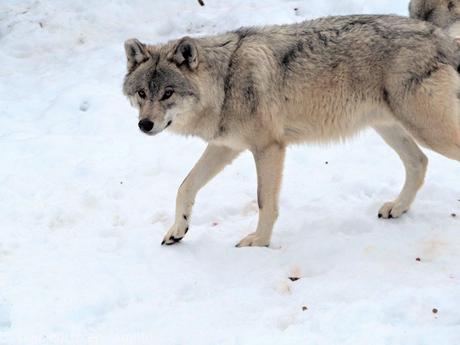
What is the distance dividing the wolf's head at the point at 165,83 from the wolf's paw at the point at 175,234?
0.84 metres

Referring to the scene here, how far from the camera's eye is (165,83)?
15.6 ft

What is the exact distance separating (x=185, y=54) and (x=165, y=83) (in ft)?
1.00

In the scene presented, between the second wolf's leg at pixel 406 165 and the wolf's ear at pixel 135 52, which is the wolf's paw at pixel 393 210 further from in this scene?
the wolf's ear at pixel 135 52

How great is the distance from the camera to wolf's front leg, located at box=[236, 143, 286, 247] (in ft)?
16.3

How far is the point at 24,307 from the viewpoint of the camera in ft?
→ 13.1

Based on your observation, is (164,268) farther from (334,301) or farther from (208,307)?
(334,301)

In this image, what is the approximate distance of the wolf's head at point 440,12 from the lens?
22.1 ft

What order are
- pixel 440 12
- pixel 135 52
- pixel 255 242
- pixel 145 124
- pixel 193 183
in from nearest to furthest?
pixel 145 124
pixel 135 52
pixel 255 242
pixel 193 183
pixel 440 12

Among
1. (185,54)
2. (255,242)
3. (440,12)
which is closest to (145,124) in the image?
(185,54)

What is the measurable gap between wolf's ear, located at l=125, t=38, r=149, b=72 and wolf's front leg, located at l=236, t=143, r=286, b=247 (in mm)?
1204

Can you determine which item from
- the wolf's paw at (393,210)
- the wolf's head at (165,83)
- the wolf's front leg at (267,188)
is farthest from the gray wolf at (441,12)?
the wolf's head at (165,83)

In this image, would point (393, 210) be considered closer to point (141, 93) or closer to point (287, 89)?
point (287, 89)

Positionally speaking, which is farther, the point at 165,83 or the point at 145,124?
the point at 165,83

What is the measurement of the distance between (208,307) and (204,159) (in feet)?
5.23
